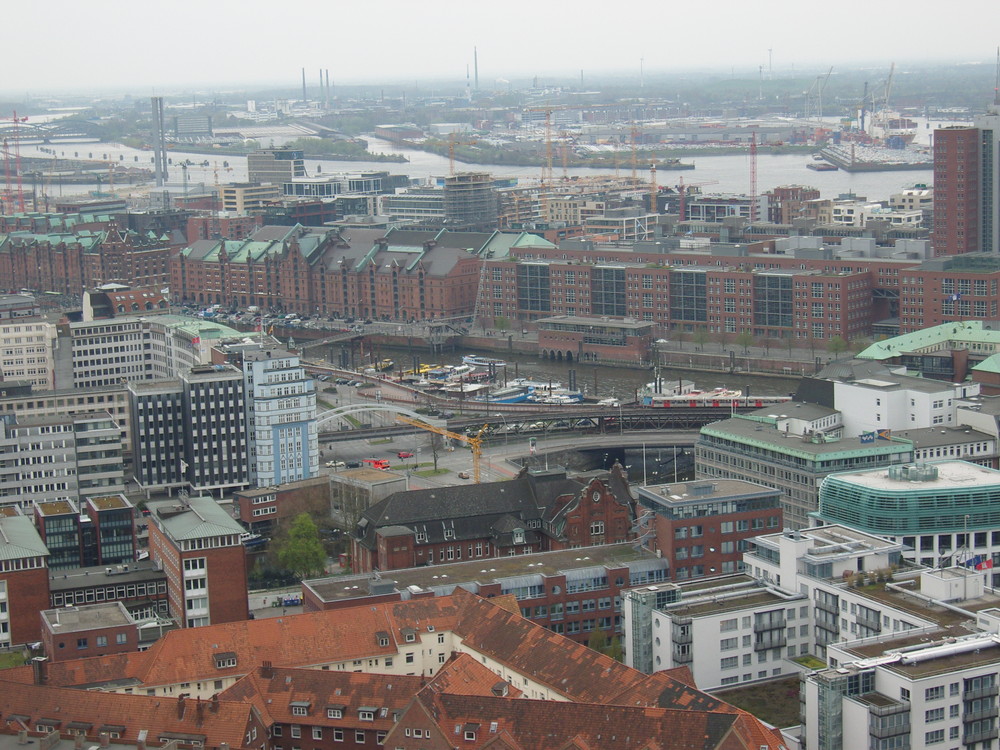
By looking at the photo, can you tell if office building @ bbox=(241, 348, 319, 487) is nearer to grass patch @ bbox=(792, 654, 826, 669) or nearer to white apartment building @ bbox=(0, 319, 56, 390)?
white apartment building @ bbox=(0, 319, 56, 390)

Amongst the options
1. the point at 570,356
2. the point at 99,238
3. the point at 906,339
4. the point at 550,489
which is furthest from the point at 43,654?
the point at 99,238

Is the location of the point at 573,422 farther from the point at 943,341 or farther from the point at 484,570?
the point at 484,570

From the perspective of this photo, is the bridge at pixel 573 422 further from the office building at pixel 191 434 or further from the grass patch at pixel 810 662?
the grass patch at pixel 810 662

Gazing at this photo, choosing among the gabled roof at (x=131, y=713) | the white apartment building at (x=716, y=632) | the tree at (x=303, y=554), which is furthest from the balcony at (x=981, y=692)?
the tree at (x=303, y=554)

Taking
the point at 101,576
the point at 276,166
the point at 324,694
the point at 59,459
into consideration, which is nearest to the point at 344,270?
the point at 276,166

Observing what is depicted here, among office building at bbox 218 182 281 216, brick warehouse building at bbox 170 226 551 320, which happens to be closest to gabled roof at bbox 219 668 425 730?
brick warehouse building at bbox 170 226 551 320

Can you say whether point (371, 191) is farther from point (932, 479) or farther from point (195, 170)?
point (932, 479)
